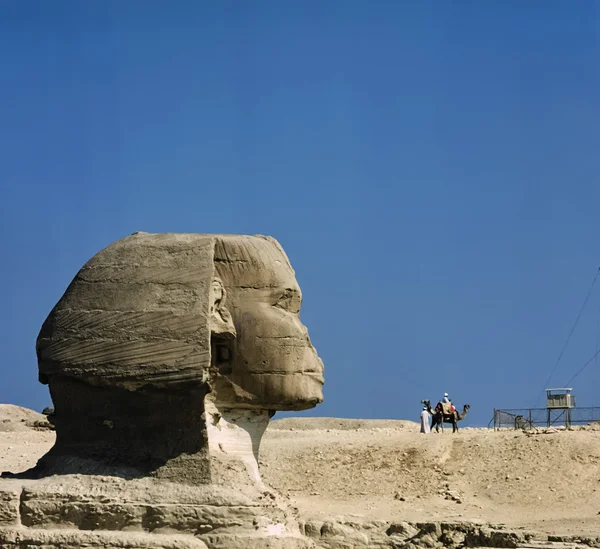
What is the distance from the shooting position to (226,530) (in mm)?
8984

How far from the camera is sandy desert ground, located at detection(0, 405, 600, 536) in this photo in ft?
61.0

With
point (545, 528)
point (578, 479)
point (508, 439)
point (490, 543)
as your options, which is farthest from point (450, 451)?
point (490, 543)

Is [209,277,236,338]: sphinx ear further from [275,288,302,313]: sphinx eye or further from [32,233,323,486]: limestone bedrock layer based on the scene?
[275,288,302,313]: sphinx eye

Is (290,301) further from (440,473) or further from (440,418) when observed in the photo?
(440,418)

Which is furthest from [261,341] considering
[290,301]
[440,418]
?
[440,418]

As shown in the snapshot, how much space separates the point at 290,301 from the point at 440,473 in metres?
11.2

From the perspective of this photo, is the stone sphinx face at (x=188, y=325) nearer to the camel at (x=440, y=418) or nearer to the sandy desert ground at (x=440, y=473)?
the sandy desert ground at (x=440, y=473)

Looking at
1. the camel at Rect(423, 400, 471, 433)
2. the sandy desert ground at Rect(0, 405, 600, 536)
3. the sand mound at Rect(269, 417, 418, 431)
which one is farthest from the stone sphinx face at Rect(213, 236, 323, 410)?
the sand mound at Rect(269, 417, 418, 431)

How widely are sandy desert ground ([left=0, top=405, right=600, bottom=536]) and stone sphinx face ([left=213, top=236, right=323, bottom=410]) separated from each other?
27.0 feet

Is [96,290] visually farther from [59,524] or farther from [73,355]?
[59,524]

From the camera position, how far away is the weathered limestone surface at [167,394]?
9.02 m

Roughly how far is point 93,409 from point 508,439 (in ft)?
44.6

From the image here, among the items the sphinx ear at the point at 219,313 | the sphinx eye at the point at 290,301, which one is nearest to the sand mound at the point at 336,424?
the sphinx eye at the point at 290,301

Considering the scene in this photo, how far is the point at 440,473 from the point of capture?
20.3m
